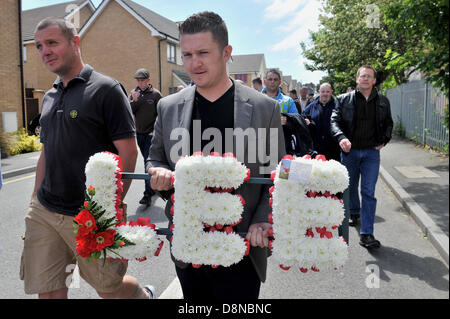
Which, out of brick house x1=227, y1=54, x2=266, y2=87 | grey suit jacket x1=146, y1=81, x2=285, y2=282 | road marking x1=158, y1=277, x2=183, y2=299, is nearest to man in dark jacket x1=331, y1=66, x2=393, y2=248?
road marking x1=158, y1=277, x2=183, y2=299

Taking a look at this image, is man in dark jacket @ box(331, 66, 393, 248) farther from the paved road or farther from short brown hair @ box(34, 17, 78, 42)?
short brown hair @ box(34, 17, 78, 42)

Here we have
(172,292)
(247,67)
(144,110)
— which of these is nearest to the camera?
(172,292)

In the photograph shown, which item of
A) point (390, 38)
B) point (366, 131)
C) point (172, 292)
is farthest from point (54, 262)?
point (390, 38)

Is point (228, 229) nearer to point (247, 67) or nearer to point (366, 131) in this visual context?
point (366, 131)

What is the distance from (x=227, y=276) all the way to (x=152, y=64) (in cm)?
3059

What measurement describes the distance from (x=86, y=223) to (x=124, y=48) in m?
32.4

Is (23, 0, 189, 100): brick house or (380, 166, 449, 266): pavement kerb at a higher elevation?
(23, 0, 189, 100): brick house

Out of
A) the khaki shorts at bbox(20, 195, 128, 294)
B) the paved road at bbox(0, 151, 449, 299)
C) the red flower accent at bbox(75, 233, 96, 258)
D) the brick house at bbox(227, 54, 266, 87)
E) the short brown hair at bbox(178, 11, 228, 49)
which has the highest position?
the brick house at bbox(227, 54, 266, 87)

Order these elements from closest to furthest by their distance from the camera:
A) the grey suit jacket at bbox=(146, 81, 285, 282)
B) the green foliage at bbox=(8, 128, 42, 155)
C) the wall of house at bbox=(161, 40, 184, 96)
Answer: the grey suit jacket at bbox=(146, 81, 285, 282) < the green foliage at bbox=(8, 128, 42, 155) < the wall of house at bbox=(161, 40, 184, 96)

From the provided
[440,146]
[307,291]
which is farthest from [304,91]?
[307,291]

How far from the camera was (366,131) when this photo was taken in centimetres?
484

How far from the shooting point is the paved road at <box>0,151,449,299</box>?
136 inches

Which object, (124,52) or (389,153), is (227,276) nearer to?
(389,153)

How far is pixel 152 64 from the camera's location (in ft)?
101
